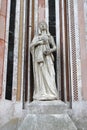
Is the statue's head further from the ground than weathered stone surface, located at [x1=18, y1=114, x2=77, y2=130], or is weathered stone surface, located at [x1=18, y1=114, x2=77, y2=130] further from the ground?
the statue's head

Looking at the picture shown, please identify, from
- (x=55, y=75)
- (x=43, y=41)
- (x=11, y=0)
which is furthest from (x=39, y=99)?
(x=11, y=0)

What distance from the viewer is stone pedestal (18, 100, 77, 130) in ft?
21.6

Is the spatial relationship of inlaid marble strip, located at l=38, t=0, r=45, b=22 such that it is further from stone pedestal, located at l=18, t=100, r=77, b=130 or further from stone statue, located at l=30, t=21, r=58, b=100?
stone pedestal, located at l=18, t=100, r=77, b=130

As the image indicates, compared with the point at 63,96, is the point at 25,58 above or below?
above

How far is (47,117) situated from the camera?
22.2 feet

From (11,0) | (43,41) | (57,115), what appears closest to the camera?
(57,115)

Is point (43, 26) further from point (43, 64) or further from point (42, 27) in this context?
point (43, 64)

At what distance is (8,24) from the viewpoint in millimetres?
7961

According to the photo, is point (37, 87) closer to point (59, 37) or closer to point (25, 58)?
point (25, 58)

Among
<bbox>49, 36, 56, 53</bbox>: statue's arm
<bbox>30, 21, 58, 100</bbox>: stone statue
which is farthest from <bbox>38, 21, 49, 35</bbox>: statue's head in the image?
<bbox>49, 36, 56, 53</bbox>: statue's arm

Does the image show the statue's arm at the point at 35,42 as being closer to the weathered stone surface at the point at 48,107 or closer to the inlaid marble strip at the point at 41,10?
the inlaid marble strip at the point at 41,10

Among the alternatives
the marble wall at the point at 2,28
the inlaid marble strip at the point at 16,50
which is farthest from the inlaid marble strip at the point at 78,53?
the marble wall at the point at 2,28

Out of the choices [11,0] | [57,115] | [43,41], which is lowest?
[57,115]

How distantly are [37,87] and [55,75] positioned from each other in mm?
610
